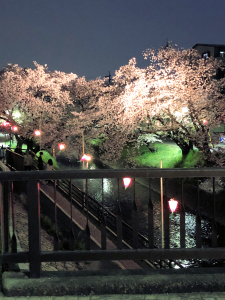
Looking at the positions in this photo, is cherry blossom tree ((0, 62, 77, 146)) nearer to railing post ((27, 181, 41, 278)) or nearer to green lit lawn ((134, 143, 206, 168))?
green lit lawn ((134, 143, 206, 168))

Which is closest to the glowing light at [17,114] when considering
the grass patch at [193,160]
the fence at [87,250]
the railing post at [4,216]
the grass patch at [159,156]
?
the grass patch at [159,156]

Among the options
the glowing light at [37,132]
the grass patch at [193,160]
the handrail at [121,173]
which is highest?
the glowing light at [37,132]

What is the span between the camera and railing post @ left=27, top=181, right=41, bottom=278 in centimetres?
298

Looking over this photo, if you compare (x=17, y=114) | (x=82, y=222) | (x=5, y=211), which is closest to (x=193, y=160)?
(x=82, y=222)

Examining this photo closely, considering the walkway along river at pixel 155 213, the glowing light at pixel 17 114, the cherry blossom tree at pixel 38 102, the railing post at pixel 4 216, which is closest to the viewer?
the railing post at pixel 4 216

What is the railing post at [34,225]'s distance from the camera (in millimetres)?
2984

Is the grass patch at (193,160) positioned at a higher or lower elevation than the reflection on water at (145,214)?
higher

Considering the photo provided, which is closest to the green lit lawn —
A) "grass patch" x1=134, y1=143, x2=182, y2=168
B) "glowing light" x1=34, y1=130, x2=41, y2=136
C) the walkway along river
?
"grass patch" x1=134, y1=143, x2=182, y2=168

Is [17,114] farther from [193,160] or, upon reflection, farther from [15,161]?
[193,160]

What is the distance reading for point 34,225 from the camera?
Result: 3006mm

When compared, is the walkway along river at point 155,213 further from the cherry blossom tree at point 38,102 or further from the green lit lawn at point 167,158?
the cherry blossom tree at point 38,102

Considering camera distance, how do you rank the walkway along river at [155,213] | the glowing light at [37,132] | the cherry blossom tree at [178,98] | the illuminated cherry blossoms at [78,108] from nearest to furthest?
the walkway along river at [155,213] < the cherry blossom tree at [178,98] < the illuminated cherry blossoms at [78,108] < the glowing light at [37,132]

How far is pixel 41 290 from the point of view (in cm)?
294

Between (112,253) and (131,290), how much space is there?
40cm
